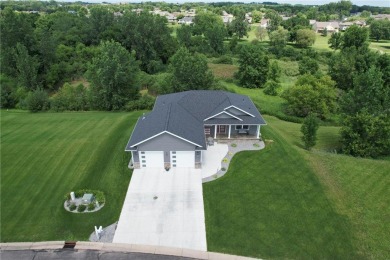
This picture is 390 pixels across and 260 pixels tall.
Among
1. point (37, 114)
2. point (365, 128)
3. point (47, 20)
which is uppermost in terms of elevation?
point (47, 20)

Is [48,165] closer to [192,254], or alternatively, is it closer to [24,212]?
[24,212]

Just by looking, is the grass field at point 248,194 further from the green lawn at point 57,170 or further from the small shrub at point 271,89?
the small shrub at point 271,89

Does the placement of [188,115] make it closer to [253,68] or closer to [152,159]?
[152,159]

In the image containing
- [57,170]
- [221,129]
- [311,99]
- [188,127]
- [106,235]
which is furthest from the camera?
[311,99]

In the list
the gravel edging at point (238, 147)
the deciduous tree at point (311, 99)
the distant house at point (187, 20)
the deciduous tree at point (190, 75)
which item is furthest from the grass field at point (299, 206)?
the distant house at point (187, 20)

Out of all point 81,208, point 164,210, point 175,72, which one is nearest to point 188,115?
point 164,210

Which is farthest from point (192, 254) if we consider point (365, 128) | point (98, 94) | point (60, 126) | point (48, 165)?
point (98, 94)
